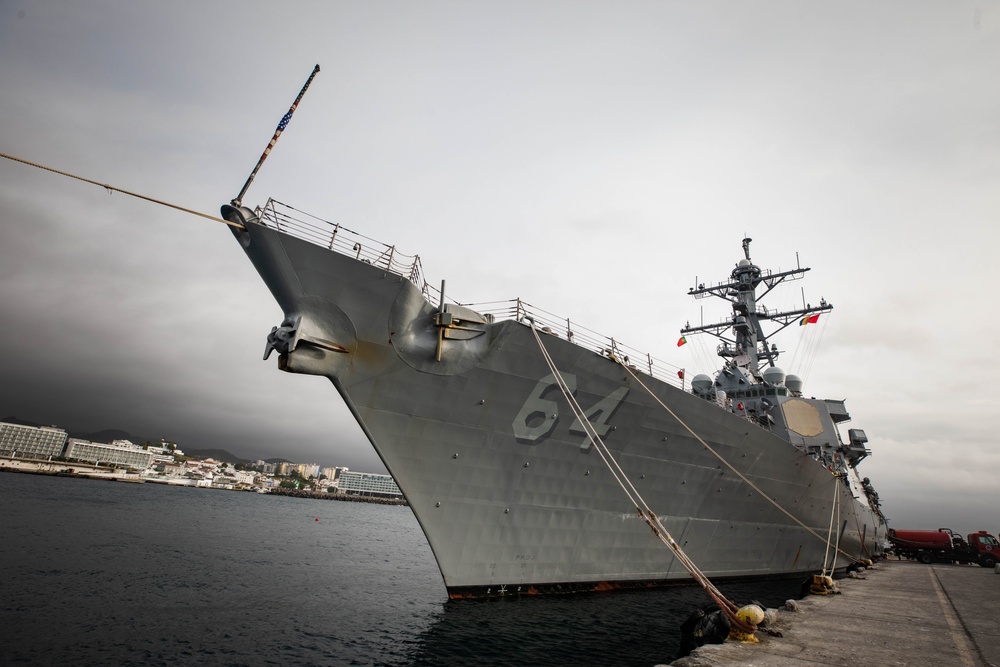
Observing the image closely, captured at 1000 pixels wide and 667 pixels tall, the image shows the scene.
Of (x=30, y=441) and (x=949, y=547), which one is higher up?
(x=949, y=547)

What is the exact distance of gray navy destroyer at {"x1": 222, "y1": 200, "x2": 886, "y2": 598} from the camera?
759 centimetres

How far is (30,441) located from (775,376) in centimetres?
13234

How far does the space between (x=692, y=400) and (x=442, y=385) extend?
20.6 ft

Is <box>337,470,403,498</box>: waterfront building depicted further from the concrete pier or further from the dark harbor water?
the concrete pier

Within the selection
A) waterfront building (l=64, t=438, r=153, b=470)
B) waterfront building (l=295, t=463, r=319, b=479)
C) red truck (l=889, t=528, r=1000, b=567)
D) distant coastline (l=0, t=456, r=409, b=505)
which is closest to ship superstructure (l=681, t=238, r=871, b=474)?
red truck (l=889, t=528, r=1000, b=567)

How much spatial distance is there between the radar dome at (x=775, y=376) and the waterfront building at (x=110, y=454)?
381ft

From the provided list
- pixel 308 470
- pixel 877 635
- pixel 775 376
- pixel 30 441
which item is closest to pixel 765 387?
pixel 775 376

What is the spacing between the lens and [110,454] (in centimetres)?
9375

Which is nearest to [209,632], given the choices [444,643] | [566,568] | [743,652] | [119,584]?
[444,643]

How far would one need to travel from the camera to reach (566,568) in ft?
32.1

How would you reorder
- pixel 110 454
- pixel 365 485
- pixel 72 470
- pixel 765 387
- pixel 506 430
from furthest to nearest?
pixel 365 485 → pixel 110 454 → pixel 72 470 → pixel 765 387 → pixel 506 430

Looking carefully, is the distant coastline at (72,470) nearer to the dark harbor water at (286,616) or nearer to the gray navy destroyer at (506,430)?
the dark harbor water at (286,616)

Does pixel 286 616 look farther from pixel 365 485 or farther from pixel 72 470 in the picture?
pixel 365 485

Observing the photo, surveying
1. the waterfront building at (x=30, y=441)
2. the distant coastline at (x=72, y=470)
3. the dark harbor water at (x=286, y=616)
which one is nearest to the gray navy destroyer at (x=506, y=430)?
the dark harbor water at (x=286, y=616)
